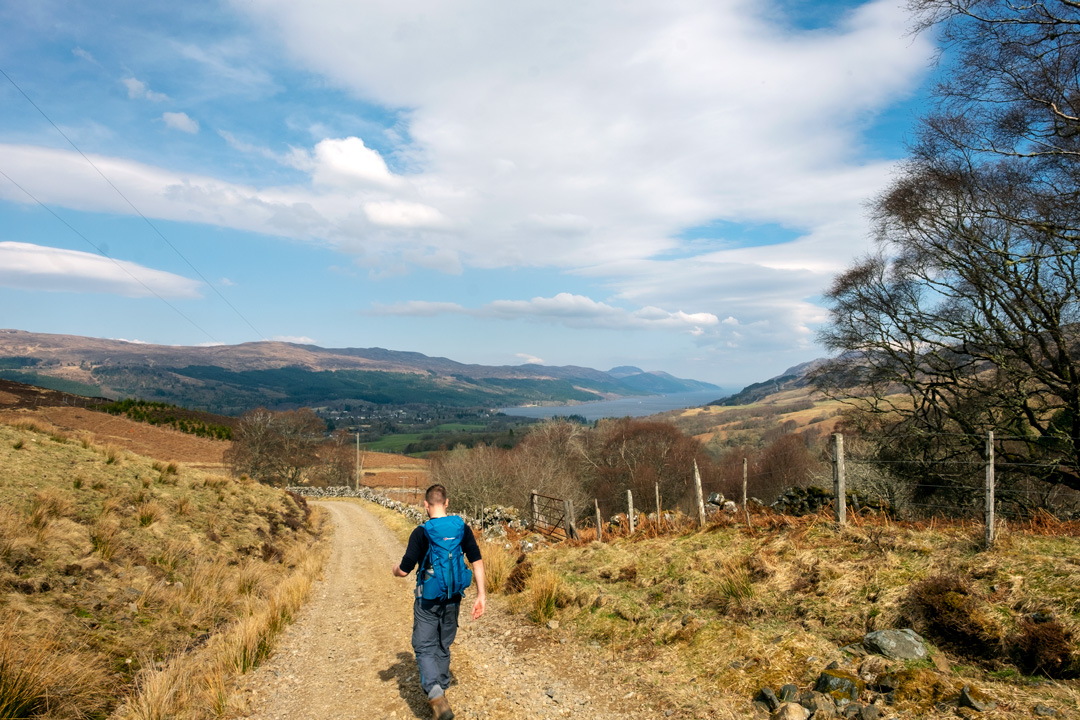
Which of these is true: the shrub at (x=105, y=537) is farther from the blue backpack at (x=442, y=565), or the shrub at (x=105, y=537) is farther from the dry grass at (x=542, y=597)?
the blue backpack at (x=442, y=565)

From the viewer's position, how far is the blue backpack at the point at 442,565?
4.96 metres

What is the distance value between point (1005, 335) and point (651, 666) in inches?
495

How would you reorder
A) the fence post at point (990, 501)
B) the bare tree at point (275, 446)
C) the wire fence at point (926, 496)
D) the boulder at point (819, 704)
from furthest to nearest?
the bare tree at point (275, 446), the wire fence at point (926, 496), the fence post at point (990, 501), the boulder at point (819, 704)

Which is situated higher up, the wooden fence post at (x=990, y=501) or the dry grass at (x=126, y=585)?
the wooden fence post at (x=990, y=501)

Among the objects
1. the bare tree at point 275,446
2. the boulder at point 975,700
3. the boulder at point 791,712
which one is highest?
the boulder at point 975,700

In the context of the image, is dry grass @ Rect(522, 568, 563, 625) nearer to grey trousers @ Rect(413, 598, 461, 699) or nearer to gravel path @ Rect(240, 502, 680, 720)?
gravel path @ Rect(240, 502, 680, 720)

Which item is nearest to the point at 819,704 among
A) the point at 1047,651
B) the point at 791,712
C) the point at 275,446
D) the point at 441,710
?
the point at 791,712

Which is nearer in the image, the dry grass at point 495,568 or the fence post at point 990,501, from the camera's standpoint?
the fence post at point 990,501

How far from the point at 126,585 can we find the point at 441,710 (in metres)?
6.92

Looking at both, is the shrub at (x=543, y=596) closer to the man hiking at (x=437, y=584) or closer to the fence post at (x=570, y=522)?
the man hiking at (x=437, y=584)

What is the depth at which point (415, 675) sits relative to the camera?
232 inches

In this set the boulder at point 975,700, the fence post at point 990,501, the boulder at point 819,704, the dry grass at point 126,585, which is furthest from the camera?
the fence post at point 990,501

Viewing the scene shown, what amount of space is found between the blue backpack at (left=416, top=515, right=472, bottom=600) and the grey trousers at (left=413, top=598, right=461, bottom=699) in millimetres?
138

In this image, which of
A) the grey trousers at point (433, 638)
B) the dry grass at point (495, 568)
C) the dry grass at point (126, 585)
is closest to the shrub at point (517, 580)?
the dry grass at point (495, 568)
